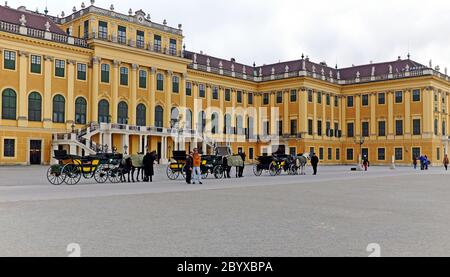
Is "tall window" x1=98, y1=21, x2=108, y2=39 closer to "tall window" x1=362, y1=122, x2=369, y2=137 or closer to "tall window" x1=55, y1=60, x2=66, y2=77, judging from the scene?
"tall window" x1=55, y1=60, x2=66, y2=77

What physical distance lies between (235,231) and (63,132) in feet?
143

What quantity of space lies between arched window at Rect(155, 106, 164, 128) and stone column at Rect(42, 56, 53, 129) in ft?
43.1

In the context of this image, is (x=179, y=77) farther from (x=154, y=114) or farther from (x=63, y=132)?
(x=63, y=132)

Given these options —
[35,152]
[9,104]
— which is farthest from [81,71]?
[35,152]

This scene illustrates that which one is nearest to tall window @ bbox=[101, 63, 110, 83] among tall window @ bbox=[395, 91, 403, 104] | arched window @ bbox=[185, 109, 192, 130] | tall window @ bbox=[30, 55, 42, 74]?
tall window @ bbox=[30, 55, 42, 74]

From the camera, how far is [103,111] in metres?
52.0

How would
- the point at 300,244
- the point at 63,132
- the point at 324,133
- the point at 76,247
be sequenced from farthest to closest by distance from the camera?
the point at 324,133 → the point at 63,132 → the point at 300,244 → the point at 76,247

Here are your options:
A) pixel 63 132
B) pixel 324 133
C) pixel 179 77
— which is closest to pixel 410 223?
pixel 63 132

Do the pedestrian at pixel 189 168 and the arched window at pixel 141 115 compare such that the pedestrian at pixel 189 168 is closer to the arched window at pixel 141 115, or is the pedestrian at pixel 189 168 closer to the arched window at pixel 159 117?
the arched window at pixel 141 115

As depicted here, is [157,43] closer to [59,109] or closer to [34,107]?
[59,109]

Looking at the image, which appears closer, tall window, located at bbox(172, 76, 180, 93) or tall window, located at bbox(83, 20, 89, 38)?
tall window, located at bbox(83, 20, 89, 38)

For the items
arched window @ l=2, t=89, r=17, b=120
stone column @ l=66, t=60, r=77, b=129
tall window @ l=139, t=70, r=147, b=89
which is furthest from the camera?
tall window @ l=139, t=70, r=147, b=89

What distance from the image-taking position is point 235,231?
27.0ft

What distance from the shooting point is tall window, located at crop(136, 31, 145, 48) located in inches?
2181
